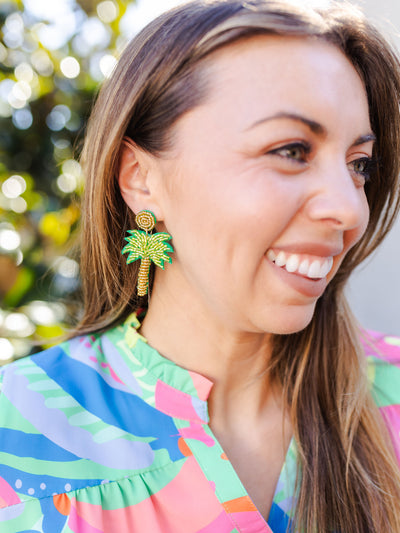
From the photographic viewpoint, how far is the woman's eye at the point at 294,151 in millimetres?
1230

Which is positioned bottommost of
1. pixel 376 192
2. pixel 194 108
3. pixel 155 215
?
pixel 155 215

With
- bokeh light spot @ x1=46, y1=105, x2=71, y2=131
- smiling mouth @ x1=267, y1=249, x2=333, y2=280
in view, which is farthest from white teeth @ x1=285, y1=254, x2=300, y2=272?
bokeh light spot @ x1=46, y1=105, x2=71, y2=131

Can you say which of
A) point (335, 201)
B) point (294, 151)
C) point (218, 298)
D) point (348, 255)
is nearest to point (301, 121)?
point (294, 151)

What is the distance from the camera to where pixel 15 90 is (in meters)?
1.96

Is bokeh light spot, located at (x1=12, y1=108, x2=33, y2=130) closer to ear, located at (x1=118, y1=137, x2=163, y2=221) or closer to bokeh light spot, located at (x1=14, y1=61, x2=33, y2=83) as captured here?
bokeh light spot, located at (x1=14, y1=61, x2=33, y2=83)

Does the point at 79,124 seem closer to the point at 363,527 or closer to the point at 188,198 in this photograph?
the point at 188,198

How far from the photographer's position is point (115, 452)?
51.1 inches

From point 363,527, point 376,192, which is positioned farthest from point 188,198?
Answer: point 363,527

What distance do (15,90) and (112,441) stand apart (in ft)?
4.34

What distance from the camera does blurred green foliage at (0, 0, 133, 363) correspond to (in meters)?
1.95

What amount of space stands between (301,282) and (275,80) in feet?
1.54

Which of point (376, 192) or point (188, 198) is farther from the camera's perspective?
point (376, 192)

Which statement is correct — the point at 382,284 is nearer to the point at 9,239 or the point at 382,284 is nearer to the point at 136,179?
the point at 136,179

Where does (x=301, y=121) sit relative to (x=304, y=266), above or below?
above
